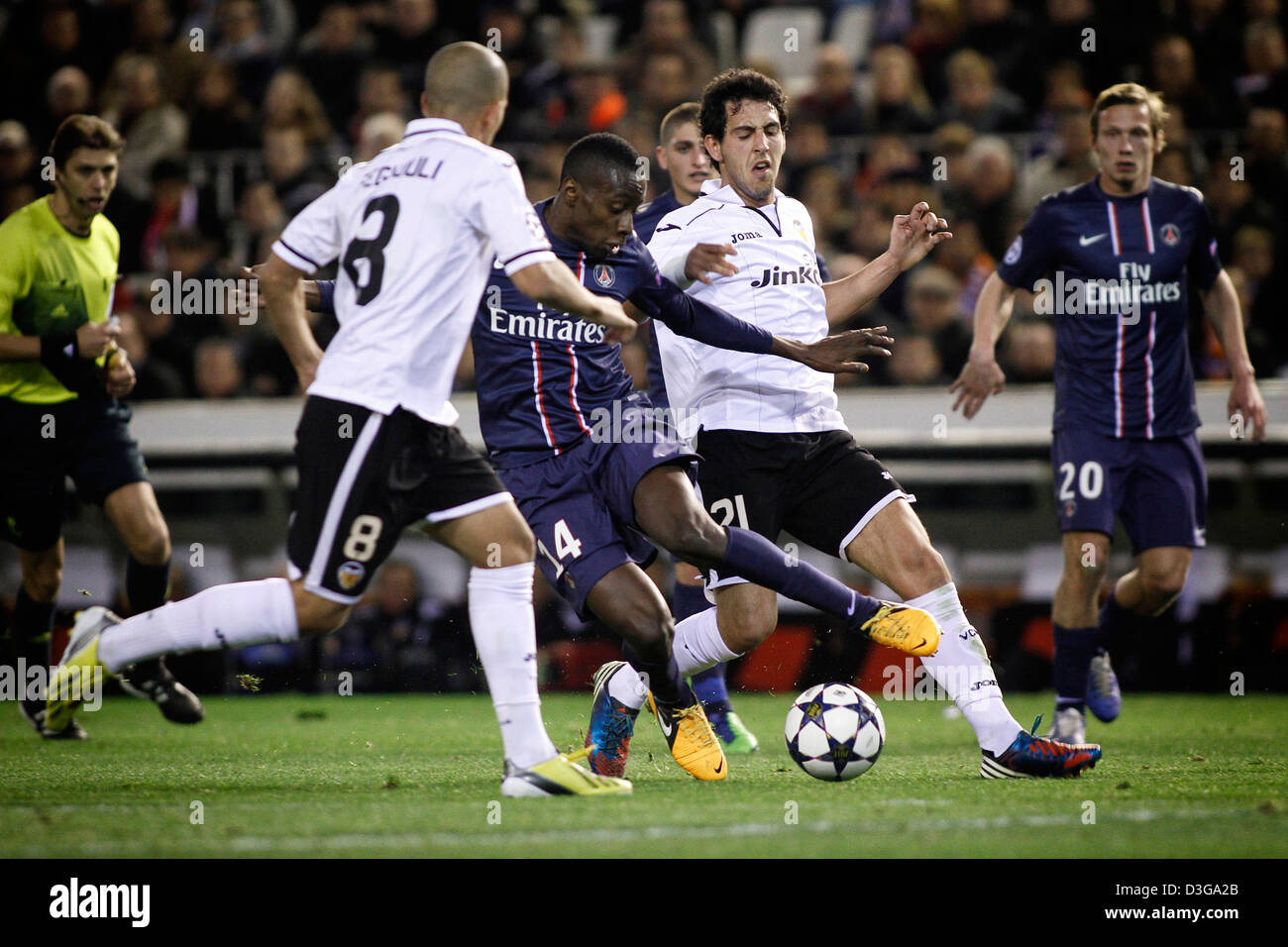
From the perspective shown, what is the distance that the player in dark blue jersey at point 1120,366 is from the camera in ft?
21.2

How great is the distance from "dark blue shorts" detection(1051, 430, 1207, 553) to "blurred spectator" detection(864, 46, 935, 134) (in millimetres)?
6267

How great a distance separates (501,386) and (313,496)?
1182mm

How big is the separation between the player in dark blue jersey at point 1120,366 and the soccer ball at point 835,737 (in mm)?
1371

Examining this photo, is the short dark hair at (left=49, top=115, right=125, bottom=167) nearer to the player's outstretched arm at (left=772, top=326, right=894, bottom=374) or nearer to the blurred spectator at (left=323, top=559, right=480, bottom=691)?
the player's outstretched arm at (left=772, top=326, right=894, bottom=374)

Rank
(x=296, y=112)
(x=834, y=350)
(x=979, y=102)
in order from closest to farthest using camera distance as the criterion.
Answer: (x=834, y=350)
(x=979, y=102)
(x=296, y=112)

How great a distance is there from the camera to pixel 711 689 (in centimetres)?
696

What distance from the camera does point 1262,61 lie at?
11773mm

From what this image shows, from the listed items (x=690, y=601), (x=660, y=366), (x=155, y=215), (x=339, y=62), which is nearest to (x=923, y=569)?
(x=690, y=601)

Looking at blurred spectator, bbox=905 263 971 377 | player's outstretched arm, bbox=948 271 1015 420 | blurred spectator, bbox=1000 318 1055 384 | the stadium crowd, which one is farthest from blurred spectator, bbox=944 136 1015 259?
player's outstretched arm, bbox=948 271 1015 420

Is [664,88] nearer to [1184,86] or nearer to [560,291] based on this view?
[1184,86]

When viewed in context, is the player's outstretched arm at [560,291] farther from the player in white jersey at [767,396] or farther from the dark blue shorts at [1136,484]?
the dark blue shorts at [1136,484]

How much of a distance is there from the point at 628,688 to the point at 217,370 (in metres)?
6.60

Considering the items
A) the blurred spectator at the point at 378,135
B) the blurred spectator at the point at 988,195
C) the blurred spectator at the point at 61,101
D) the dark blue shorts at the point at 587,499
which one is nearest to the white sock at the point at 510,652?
the dark blue shorts at the point at 587,499
